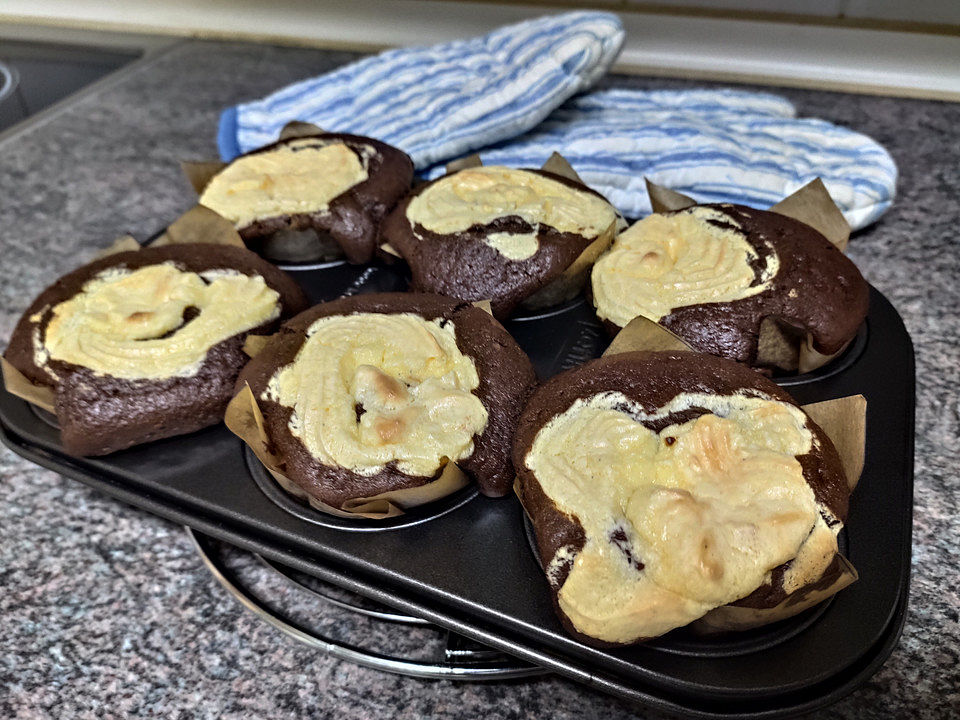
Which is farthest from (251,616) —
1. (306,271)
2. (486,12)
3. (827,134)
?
(486,12)

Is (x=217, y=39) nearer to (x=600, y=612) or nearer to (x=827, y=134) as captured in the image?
(x=827, y=134)

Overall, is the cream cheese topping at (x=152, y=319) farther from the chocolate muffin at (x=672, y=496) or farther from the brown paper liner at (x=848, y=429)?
the brown paper liner at (x=848, y=429)

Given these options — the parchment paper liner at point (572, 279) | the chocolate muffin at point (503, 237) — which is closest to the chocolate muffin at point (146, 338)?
the chocolate muffin at point (503, 237)

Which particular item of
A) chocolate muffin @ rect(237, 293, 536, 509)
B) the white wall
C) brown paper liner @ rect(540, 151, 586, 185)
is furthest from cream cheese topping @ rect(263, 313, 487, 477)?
the white wall

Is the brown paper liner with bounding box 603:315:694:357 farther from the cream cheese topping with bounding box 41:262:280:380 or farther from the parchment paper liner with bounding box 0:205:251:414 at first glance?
the parchment paper liner with bounding box 0:205:251:414

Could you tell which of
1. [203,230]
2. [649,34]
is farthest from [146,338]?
[649,34]

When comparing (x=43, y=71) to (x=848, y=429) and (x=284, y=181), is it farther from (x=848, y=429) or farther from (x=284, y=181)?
(x=848, y=429)
